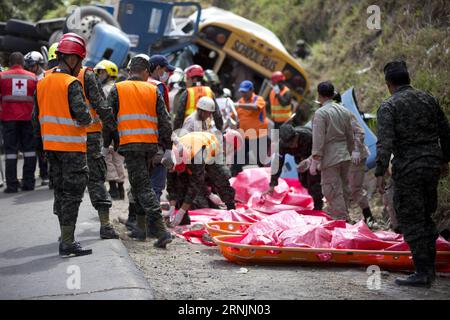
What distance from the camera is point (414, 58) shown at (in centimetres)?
1194

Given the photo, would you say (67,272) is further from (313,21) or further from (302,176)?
(313,21)

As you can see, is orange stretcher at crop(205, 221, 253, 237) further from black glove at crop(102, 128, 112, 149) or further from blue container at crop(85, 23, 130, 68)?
blue container at crop(85, 23, 130, 68)

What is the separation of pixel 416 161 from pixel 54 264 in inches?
129

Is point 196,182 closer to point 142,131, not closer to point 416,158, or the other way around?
point 142,131

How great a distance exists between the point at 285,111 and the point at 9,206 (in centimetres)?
649

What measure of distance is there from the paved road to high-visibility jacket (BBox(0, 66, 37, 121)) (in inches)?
74.0

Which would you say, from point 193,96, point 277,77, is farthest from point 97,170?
point 277,77

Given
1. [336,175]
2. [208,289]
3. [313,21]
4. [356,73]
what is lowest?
[208,289]

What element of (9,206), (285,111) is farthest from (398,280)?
(285,111)

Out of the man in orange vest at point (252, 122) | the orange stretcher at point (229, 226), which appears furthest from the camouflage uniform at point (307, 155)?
the man in orange vest at point (252, 122)

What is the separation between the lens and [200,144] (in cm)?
877

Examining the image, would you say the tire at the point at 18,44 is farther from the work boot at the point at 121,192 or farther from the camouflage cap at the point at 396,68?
→ the camouflage cap at the point at 396,68

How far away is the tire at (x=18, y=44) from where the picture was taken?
14.9m

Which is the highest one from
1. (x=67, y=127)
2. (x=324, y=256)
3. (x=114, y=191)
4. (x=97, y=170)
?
(x=67, y=127)
